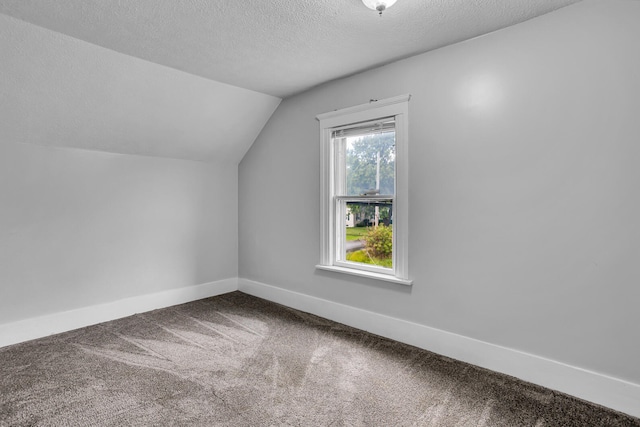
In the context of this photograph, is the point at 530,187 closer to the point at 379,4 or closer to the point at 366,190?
the point at 366,190

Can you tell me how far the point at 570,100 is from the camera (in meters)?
2.13

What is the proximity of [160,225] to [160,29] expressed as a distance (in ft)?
7.24

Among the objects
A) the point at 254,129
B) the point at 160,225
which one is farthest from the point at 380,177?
the point at 160,225

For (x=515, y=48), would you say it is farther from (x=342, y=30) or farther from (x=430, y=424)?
(x=430, y=424)

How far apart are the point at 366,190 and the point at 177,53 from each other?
79.5 inches

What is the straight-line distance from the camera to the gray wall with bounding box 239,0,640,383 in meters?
1.98

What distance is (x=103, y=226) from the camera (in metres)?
3.45

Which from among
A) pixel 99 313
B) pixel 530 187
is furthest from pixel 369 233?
pixel 99 313

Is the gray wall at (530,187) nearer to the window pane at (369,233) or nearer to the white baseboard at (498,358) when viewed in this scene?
the white baseboard at (498,358)

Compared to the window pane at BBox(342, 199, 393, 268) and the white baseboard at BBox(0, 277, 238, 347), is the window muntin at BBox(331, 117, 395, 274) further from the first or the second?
the white baseboard at BBox(0, 277, 238, 347)

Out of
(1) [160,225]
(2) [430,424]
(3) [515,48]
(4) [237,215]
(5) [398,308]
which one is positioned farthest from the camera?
(4) [237,215]

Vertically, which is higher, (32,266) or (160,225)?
(160,225)

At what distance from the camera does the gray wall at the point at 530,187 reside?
78.1 inches

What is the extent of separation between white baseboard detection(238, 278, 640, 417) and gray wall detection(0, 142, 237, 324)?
5.36 ft
